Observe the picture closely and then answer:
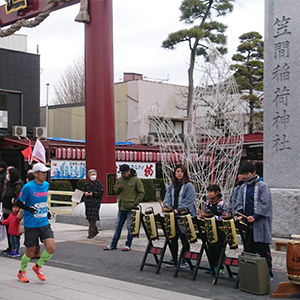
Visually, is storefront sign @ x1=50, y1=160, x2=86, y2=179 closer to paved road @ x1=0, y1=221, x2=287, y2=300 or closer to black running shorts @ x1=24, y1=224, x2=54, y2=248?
paved road @ x1=0, y1=221, x2=287, y2=300

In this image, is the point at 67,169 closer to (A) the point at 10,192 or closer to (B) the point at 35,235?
(A) the point at 10,192

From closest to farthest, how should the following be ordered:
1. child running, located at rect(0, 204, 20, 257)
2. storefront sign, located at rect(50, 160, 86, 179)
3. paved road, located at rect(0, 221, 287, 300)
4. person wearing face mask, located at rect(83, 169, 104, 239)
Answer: paved road, located at rect(0, 221, 287, 300)
child running, located at rect(0, 204, 20, 257)
person wearing face mask, located at rect(83, 169, 104, 239)
storefront sign, located at rect(50, 160, 86, 179)

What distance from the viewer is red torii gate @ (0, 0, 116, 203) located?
16.0 m

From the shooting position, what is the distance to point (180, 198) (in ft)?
29.5

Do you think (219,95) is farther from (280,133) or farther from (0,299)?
(0,299)

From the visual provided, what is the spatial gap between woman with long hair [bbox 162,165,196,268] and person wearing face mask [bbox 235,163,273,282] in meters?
1.08

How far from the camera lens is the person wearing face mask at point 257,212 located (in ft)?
25.5

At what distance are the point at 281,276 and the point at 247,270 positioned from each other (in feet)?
5.04

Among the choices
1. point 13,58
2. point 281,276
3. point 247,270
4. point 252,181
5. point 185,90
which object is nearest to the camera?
point 247,270

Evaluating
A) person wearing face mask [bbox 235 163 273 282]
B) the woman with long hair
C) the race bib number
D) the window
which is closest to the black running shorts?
the race bib number

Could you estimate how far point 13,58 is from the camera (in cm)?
2697

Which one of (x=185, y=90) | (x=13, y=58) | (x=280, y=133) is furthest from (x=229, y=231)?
(x=185, y=90)

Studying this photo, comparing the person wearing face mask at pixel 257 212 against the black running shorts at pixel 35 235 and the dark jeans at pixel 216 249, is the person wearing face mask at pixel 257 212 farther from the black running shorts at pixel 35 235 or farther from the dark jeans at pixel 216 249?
the black running shorts at pixel 35 235

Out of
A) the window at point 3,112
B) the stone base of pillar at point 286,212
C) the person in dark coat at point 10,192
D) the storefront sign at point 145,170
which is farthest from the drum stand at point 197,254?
the storefront sign at point 145,170
